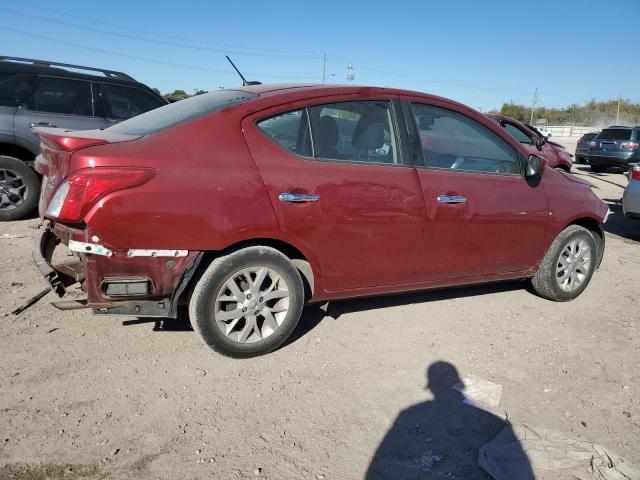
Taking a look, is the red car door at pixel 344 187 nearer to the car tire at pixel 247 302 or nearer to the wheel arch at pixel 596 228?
the car tire at pixel 247 302

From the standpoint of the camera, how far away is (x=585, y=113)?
281 ft

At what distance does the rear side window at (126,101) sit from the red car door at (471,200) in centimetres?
485

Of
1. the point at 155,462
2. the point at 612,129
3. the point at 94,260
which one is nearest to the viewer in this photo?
the point at 155,462

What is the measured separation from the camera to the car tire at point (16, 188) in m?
6.30

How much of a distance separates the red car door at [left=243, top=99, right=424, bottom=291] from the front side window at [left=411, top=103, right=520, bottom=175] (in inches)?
10.8

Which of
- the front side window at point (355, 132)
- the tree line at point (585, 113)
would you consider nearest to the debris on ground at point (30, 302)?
the front side window at point (355, 132)

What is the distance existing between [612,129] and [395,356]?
18.1 m

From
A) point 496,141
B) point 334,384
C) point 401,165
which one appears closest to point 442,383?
point 334,384

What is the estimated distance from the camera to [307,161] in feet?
10.7

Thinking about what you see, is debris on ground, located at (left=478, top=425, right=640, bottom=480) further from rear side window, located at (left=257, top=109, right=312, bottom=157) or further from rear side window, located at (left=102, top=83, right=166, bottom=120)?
rear side window, located at (left=102, top=83, right=166, bottom=120)

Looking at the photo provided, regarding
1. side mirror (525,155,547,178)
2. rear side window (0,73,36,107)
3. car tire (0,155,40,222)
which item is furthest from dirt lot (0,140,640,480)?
rear side window (0,73,36,107)

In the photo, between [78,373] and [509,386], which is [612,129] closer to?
[509,386]

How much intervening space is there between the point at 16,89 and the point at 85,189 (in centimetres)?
479

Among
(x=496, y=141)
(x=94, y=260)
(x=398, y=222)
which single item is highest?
(x=496, y=141)
